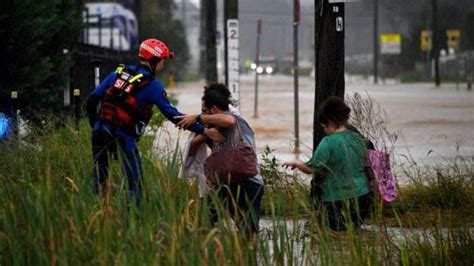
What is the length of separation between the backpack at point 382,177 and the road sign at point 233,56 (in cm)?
1021

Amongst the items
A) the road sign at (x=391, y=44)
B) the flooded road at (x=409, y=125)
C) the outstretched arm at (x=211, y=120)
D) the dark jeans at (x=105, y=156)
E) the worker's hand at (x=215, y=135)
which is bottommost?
the flooded road at (x=409, y=125)

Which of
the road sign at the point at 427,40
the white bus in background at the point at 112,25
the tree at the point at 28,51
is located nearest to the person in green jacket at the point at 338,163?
the tree at the point at 28,51

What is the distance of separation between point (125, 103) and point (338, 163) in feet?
5.39

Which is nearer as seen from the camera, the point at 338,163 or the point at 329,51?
the point at 338,163

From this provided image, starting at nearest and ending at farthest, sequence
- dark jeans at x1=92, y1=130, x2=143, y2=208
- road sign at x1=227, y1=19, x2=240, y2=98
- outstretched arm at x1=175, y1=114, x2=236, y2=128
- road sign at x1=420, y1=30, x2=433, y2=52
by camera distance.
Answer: dark jeans at x1=92, y1=130, x2=143, y2=208, outstretched arm at x1=175, y1=114, x2=236, y2=128, road sign at x1=227, y1=19, x2=240, y2=98, road sign at x1=420, y1=30, x2=433, y2=52

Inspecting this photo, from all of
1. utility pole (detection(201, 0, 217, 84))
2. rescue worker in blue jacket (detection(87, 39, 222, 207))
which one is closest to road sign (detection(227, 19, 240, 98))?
rescue worker in blue jacket (detection(87, 39, 222, 207))

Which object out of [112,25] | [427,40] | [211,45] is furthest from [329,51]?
[427,40]

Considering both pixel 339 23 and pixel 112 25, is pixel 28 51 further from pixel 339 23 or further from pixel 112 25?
pixel 112 25

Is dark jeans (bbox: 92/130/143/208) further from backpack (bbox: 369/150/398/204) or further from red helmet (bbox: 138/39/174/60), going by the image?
backpack (bbox: 369/150/398/204)

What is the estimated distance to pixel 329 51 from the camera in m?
13.3

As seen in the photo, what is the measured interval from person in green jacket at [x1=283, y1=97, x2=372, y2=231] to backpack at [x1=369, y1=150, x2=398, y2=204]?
80 millimetres

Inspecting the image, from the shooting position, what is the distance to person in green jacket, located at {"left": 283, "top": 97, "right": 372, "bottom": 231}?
9820 millimetres

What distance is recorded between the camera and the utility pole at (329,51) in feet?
43.3

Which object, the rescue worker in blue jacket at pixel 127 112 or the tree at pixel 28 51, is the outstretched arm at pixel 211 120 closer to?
the rescue worker in blue jacket at pixel 127 112
